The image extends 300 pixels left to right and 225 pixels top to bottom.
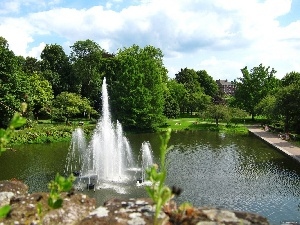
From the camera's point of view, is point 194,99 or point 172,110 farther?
point 194,99

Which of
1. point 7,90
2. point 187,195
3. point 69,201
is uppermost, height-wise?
point 7,90

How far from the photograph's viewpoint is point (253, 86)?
65500mm

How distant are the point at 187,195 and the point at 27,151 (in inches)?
744

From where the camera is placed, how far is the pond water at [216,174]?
17875 millimetres

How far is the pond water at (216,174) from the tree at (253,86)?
27.5 m

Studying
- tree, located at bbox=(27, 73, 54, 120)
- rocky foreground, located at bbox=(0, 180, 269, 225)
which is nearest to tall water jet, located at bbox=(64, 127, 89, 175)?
tree, located at bbox=(27, 73, 54, 120)

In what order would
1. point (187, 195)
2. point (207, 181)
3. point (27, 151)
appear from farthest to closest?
point (27, 151) → point (207, 181) → point (187, 195)

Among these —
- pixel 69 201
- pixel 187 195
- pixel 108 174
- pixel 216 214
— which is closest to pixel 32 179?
pixel 108 174

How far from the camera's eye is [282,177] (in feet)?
74.6

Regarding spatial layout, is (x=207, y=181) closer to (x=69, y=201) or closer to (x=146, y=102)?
(x=69, y=201)

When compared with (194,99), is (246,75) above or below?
above

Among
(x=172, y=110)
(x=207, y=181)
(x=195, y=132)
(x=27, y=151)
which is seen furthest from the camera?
(x=172, y=110)

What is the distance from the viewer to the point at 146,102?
4847 centimetres

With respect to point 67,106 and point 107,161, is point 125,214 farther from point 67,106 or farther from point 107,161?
point 67,106
